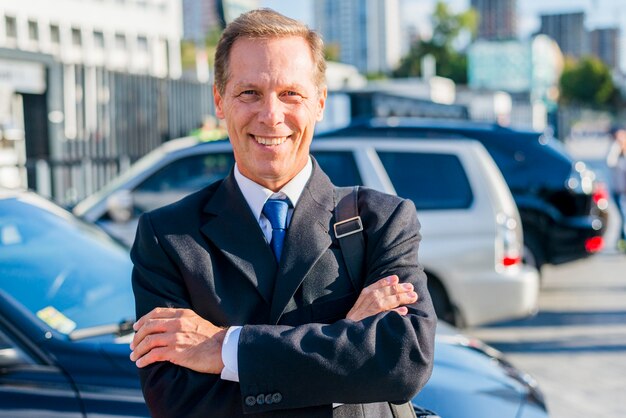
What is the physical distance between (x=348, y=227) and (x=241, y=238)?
251mm

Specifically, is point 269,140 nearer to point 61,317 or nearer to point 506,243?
point 61,317

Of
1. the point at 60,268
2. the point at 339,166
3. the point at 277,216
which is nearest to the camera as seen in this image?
the point at 277,216

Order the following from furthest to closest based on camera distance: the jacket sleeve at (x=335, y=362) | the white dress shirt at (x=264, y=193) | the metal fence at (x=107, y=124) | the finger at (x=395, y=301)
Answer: the metal fence at (x=107, y=124)
the white dress shirt at (x=264, y=193)
the finger at (x=395, y=301)
the jacket sleeve at (x=335, y=362)

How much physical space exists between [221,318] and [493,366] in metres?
1.94

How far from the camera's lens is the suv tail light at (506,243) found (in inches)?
268

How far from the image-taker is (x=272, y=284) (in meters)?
2.02

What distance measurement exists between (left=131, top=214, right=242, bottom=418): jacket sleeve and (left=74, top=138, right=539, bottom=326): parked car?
15.1ft

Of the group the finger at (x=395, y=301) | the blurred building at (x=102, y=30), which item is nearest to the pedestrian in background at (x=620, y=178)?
the finger at (x=395, y=301)

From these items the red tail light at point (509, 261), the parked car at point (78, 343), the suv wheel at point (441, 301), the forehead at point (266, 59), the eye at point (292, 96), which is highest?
the forehead at point (266, 59)

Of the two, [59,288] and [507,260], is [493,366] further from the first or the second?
[507,260]

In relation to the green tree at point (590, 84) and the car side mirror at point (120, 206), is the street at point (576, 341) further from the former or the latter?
the green tree at point (590, 84)

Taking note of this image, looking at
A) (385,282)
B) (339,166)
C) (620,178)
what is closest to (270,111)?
(385,282)

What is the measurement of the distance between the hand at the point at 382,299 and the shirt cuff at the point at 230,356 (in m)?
0.26

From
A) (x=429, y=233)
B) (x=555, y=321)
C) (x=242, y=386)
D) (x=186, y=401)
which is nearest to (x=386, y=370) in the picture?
(x=242, y=386)
